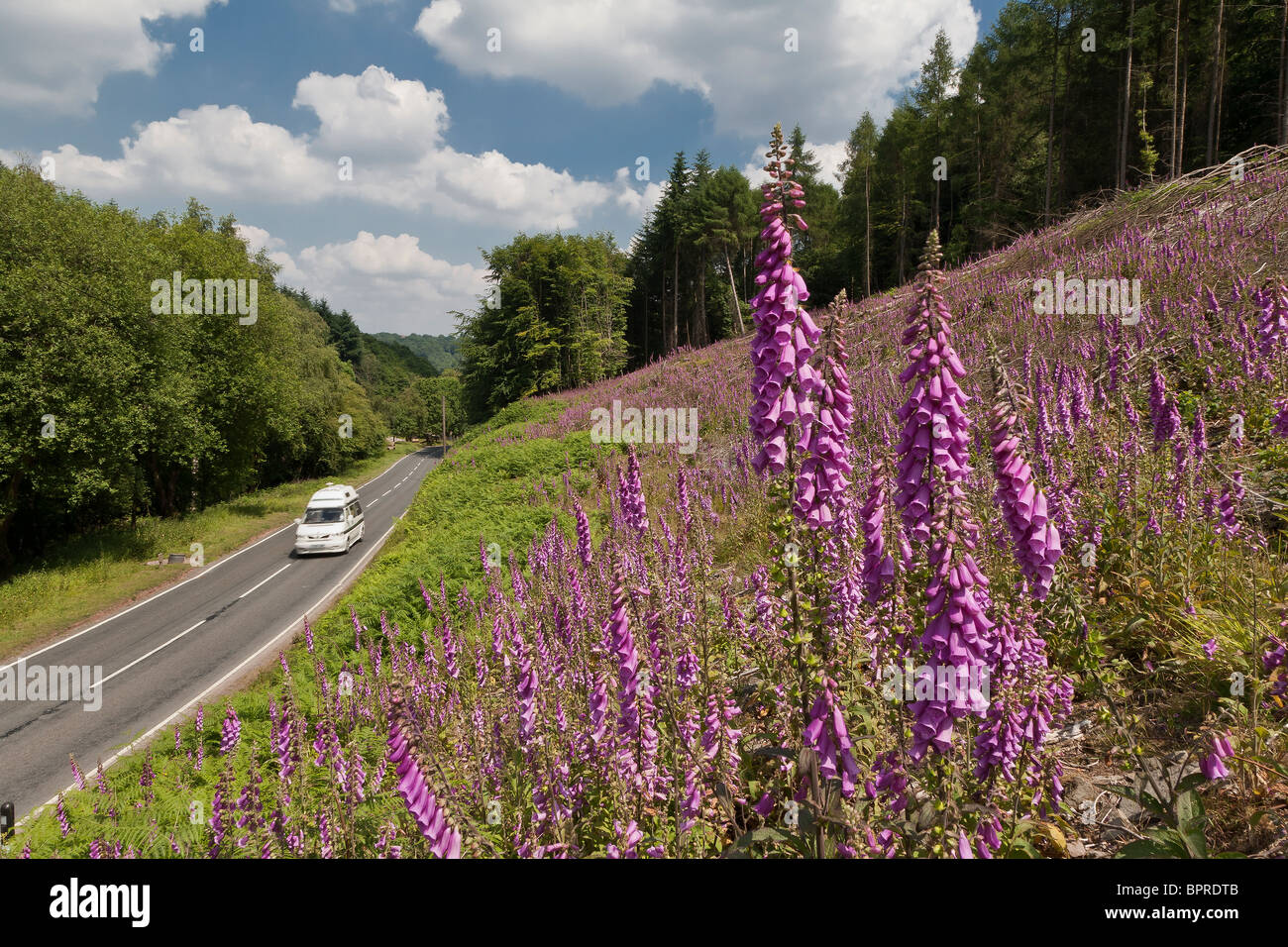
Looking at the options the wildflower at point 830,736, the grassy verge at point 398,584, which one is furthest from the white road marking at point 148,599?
the wildflower at point 830,736

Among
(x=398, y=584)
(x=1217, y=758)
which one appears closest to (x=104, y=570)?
(x=398, y=584)

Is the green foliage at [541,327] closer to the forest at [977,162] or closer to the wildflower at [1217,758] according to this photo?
the forest at [977,162]

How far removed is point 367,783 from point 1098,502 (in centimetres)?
710

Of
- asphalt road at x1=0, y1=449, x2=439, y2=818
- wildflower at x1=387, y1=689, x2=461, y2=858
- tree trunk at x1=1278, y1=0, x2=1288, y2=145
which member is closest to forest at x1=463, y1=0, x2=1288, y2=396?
tree trunk at x1=1278, y1=0, x2=1288, y2=145

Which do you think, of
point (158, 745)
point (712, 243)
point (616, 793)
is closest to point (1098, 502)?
point (616, 793)

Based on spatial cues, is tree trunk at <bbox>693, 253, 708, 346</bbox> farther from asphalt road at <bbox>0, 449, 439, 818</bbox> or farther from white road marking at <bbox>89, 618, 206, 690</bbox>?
white road marking at <bbox>89, 618, 206, 690</bbox>

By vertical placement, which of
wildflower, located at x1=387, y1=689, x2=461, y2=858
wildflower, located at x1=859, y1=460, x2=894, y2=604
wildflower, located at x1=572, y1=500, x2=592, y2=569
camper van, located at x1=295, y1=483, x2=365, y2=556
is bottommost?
camper van, located at x1=295, y1=483, x2=365, y2=556

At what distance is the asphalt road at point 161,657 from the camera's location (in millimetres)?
9977

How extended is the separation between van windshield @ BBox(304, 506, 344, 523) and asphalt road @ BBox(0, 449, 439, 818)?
1564mm

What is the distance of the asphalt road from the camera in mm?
9977

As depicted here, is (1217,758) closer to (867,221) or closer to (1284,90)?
(1284,90)

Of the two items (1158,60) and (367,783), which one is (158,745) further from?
(1158,60)

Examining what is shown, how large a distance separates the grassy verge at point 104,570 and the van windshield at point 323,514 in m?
4.41

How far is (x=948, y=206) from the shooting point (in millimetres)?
46406
